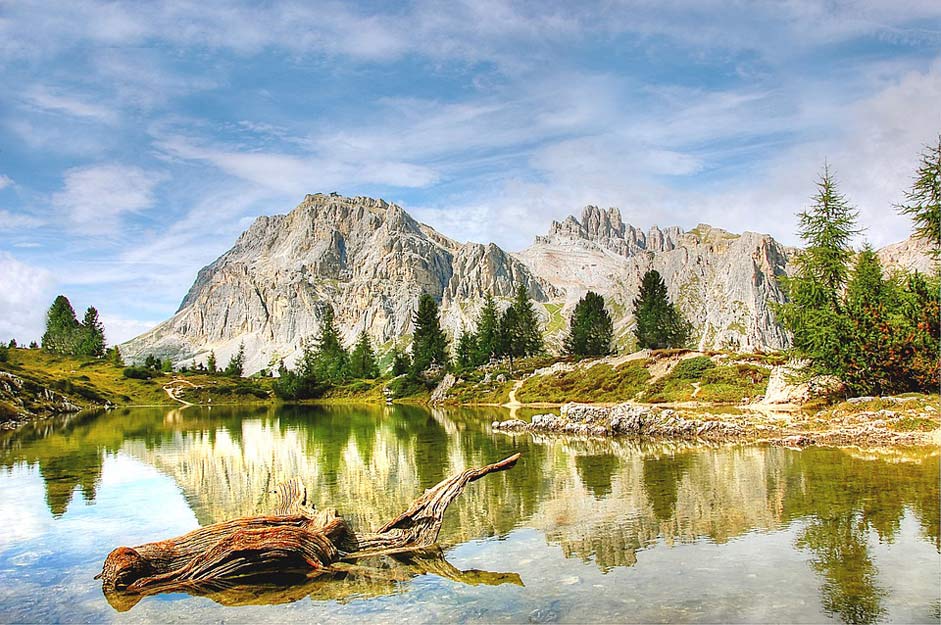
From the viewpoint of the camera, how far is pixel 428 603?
11.9 meters

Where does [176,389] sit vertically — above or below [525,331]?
below

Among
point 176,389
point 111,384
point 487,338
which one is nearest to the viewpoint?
point 487,338

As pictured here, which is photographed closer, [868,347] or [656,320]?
[868,347]

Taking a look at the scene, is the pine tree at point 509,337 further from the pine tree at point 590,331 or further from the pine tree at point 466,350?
the pine tree at point 590,331

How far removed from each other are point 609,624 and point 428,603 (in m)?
3.51

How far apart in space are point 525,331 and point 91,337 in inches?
5444

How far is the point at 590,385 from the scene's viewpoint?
86000mm

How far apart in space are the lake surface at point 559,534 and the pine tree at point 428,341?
356 feet

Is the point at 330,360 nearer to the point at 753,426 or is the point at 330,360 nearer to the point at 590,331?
the point at 590,331

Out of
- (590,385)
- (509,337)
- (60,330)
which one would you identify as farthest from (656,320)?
(60,330)

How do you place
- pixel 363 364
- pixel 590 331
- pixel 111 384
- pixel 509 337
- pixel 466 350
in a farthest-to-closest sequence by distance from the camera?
1. pixel 363 364
2. pixel 466 350
3. pixel 111 384
4. pixel 590 331
5. pixel 509 337

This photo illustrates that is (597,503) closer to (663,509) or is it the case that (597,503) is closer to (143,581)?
(663,509)

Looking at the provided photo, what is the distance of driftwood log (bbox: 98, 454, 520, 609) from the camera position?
44.5ft

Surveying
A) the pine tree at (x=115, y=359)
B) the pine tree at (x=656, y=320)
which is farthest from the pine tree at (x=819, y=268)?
the pine tree at (x=115, y=359)
